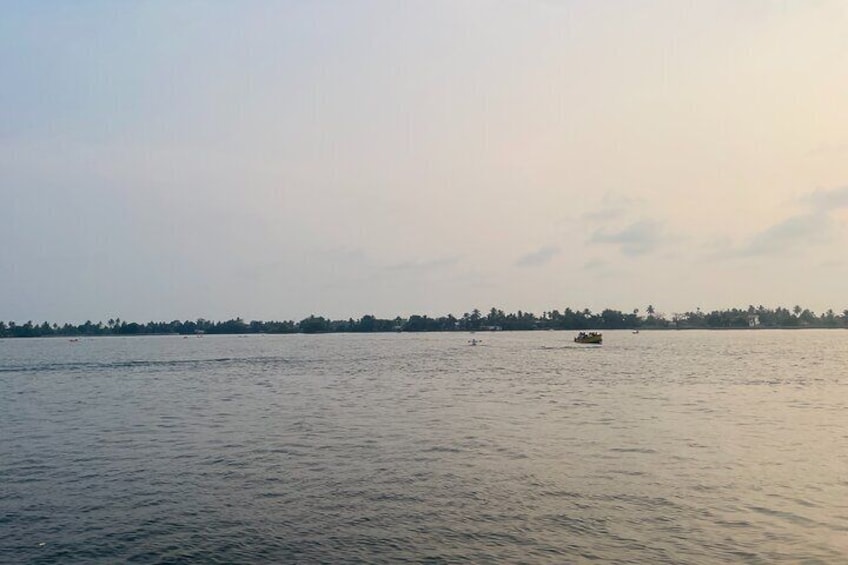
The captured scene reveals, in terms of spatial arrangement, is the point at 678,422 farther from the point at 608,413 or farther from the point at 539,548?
the point at 539,548

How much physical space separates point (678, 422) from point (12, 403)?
49458 mm

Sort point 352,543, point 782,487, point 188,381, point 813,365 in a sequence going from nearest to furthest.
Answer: point 352,543, point 782,487, point 188,381, point 813,365

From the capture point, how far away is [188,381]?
7781cm

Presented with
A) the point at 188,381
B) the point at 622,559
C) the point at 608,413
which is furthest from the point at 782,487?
the point at 188,381

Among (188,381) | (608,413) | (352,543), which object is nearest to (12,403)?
(188,381)

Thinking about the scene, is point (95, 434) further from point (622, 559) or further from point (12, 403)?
point (622, 559)

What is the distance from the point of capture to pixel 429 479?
86.3ft

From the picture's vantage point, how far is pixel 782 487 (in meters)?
24.7

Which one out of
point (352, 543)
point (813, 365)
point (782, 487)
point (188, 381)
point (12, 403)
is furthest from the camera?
point (813, 365)

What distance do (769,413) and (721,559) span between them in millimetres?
31369

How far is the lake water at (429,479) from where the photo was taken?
18.7m

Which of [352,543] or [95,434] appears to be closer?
[352,543]

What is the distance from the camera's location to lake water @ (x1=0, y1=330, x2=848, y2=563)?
1873 centimetres

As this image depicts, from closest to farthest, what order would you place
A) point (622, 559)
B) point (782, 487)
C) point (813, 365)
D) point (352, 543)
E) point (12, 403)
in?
1. point (622, 559)
2. point (352, 543)
3. point (782, 487)
4. point (12, 403)
5. point (813, 365)
